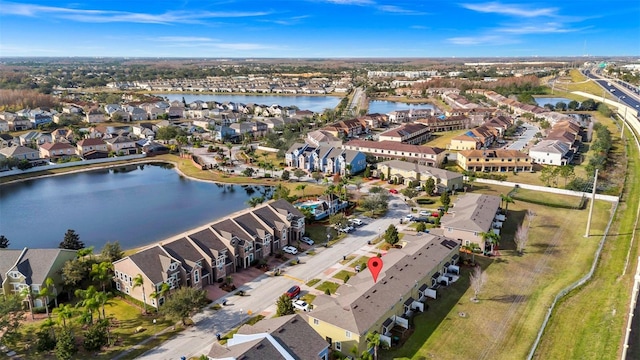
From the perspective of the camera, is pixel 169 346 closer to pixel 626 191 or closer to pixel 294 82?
pixel 626 191

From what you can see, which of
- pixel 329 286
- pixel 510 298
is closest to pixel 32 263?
pixel 329 286

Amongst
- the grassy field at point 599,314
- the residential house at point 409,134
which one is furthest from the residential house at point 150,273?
the residential house at point 409,134

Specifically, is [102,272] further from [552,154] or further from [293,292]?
[552,154]

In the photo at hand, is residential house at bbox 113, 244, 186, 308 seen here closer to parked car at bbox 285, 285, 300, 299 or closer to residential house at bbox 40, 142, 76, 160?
parked car at bbox 285, 285, 300, 299

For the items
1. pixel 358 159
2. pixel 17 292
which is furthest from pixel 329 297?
pixel 358 159

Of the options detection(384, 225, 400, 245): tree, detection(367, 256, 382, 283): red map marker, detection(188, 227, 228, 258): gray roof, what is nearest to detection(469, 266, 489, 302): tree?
detection(367, 256, 382, 283): red map marker

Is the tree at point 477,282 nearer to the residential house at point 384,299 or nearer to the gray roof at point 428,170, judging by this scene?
the residential house at point 384,299
